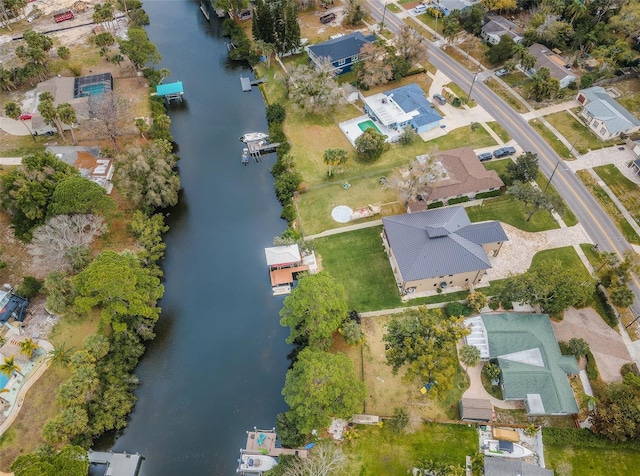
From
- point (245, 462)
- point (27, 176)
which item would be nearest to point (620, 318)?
point (245, 462)

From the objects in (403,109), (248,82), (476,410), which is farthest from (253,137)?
(476,410)

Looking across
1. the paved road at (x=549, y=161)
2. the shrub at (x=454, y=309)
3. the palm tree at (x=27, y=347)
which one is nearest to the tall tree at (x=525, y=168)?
the paved road at (x=549, y=161)

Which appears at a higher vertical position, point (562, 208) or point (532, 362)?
point (562, 208)

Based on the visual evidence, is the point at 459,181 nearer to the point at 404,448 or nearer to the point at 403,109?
the point at 403,109

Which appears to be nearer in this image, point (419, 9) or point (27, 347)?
point (27, 347)

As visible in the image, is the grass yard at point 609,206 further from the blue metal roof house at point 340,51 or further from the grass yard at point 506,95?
the blue metal roof house at point 340,51

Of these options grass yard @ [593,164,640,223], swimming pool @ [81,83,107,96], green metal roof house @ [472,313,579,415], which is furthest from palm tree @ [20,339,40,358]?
grass yard @ [593,164,640,223]

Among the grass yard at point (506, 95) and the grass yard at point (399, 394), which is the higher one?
the grass yard at point (506, 95)

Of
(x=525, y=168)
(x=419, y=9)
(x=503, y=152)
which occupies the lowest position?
(x=503, y=152)
